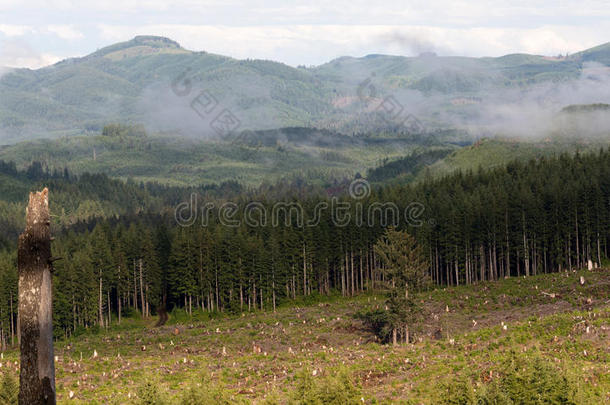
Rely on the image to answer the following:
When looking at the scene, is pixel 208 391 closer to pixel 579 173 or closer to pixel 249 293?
pixel 249 293

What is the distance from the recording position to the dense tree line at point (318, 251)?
4272 inches

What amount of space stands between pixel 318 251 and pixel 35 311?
108 metres

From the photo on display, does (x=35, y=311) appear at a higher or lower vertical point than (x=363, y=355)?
higher

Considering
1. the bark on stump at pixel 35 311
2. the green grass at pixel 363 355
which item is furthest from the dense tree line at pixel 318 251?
the bark on stump at pixel 35 311

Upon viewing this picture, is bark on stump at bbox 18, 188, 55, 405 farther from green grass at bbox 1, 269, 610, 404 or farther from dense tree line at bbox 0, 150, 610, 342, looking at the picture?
dense tree line at bbox 0, 150, 610, 342

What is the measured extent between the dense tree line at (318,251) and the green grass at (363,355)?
40.1 ft

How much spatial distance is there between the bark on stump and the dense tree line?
90.1m

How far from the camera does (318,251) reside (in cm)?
12275

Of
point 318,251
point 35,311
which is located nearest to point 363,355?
point 35,311

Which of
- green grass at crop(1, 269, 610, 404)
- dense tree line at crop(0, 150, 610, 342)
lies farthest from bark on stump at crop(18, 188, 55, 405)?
dense tree line at crop(0, 150, 610, 342)

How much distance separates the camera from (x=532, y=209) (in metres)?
111

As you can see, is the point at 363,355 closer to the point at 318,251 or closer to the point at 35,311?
the point at 35,311

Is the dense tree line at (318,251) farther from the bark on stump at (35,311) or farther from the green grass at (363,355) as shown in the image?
the bark on stump at (35,311)

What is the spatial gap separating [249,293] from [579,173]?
76900 millimetres
